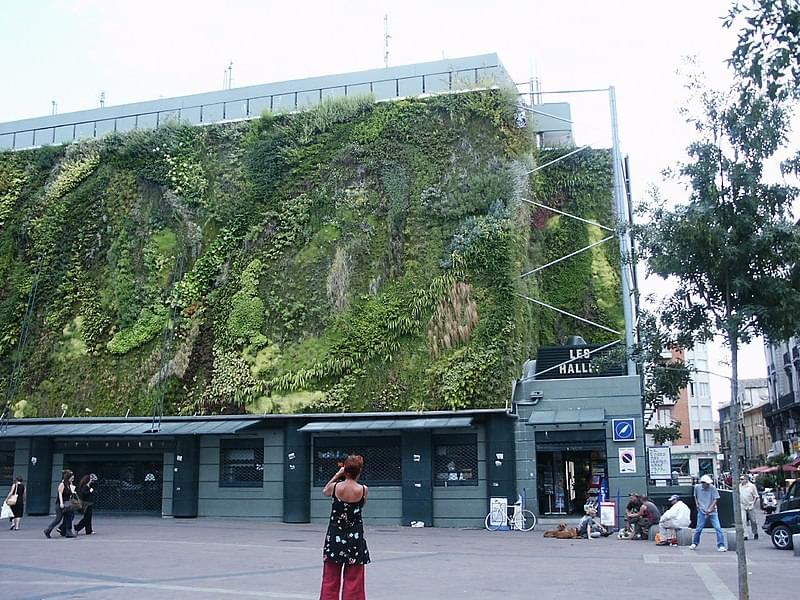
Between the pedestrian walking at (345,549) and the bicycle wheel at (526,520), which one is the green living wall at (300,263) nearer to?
the bicycle wheel at (526,520)

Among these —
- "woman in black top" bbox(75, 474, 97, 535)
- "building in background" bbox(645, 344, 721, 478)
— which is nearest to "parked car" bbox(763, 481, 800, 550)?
"woman in black top" bbox(75, 474, 97, 535)

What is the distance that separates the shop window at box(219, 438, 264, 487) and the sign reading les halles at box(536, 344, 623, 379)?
9375 mm

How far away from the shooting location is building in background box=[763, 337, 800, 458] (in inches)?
2325

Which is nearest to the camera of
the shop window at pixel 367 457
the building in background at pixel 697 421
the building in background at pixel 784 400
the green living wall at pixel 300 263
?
the shop window at pixel 367 457

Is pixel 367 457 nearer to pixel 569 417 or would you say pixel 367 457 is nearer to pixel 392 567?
pixel 569 417

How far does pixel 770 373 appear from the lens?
7112 cm

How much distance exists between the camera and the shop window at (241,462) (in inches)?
1059

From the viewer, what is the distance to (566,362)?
25.1m

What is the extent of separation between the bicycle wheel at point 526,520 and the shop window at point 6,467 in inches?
705

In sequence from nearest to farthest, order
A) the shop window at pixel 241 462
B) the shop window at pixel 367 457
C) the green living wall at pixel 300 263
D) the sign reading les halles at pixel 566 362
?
1. the sign reading les halles at pixel 566 362
2. the shop window at pixel 367 457
3. the green living wall at pixel 300 263
4. the shop window at pixel 241 462

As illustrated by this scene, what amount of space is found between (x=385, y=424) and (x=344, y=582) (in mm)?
16358

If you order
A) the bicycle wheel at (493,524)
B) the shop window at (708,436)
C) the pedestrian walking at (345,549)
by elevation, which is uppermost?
the shop window at (708,436)

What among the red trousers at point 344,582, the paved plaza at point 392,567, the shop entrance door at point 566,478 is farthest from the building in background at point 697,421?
the red trousers at point 344,582

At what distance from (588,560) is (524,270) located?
13.5 metres
